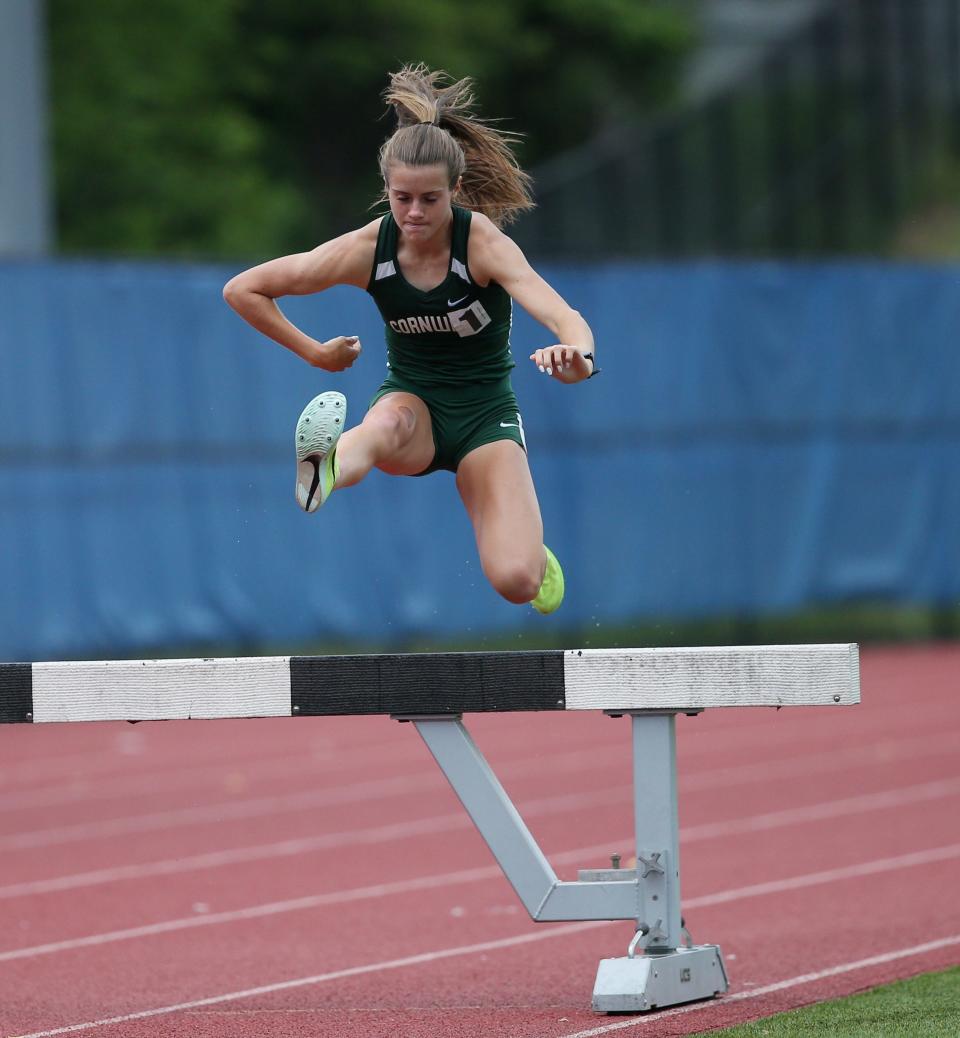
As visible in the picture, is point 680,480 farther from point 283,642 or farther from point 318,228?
point 318,228

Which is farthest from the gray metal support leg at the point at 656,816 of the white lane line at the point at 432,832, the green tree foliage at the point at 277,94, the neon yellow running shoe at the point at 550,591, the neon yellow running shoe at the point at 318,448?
the green tree foliage at the point at 277,94

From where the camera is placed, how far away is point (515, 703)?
5.68 metres

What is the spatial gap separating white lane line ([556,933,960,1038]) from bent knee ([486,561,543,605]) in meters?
1.35

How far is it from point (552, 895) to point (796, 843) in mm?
3743

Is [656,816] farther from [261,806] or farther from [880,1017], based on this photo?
[261,806]

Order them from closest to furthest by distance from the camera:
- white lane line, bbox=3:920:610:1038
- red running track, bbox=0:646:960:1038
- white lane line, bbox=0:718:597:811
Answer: white lane line, bbox=3:920:610:1038 → red running track, bbox=0:646:960:1038 → white lane line, bbox=0:718:597:811

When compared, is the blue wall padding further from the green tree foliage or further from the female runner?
the green tree foliage

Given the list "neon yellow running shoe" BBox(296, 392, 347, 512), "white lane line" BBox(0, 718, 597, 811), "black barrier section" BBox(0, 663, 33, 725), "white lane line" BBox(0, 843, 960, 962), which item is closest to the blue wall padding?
"white lane line" BBox(0, 718, 597, 811)

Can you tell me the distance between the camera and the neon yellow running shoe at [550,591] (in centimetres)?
663

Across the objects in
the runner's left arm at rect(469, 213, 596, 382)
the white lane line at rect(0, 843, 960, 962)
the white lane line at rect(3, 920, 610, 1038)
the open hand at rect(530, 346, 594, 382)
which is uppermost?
the runner's left arm at rect(469, 213, 596, 382)

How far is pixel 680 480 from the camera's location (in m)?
16.0

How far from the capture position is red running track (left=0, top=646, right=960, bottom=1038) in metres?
6.33

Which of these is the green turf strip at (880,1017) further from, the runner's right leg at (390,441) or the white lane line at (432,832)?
the white lane line at (432,832)

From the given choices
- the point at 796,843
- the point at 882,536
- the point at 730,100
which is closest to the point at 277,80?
the point at 730,100
